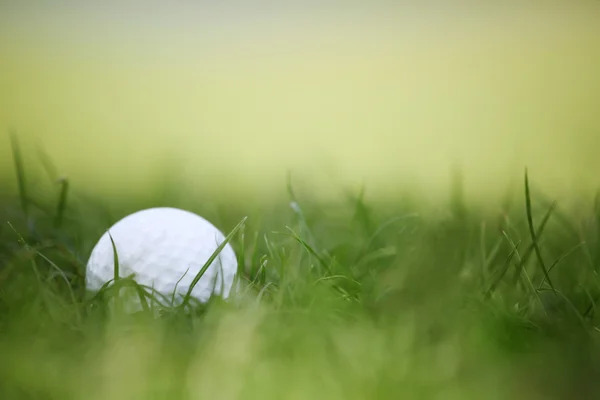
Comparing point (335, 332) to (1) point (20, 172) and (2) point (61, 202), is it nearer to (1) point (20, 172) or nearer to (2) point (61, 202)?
(2) point (61, 202)

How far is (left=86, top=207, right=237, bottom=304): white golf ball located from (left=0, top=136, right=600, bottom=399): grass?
6 cm

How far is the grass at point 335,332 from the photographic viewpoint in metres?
0.79

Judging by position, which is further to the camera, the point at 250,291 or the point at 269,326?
the point at 250,291

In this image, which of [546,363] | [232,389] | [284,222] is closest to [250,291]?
[232,389]

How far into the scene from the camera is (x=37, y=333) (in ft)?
3.05

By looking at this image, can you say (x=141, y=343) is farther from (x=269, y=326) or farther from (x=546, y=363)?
(x=546, y=363)

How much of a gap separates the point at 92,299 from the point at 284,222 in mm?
785

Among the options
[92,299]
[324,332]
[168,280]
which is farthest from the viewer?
[168,280]

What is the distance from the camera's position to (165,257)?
1.16 metres

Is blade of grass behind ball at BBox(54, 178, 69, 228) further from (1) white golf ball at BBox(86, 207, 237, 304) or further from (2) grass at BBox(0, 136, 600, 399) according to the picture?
(1) white golf ball at BBox(86, 207, 237, 304)

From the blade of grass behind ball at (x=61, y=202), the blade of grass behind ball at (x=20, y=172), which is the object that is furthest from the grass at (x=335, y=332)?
the blade of grass behind ball at (x=20, y=172)

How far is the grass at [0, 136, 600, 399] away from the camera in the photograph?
79cm

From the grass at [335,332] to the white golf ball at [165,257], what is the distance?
0.18 ft

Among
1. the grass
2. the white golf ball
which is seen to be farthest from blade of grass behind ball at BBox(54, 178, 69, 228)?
the white golf ball
